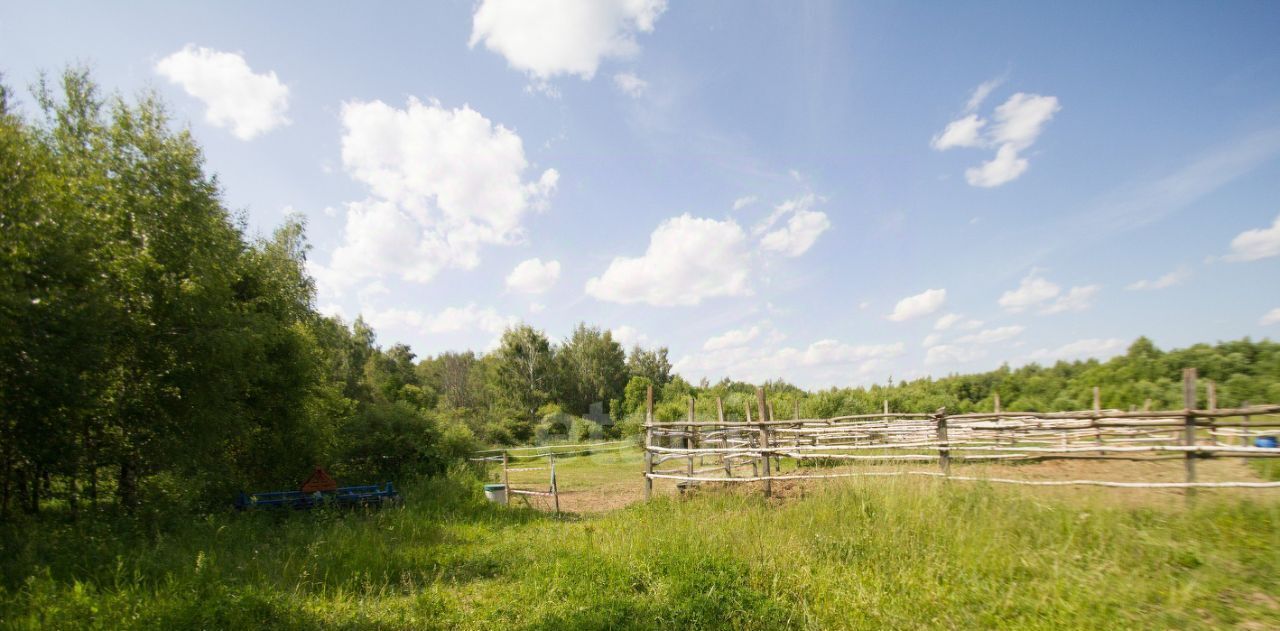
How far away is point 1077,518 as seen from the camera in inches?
192

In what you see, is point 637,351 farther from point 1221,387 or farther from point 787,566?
point 787,566

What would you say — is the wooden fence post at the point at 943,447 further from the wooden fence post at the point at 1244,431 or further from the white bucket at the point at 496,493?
the white bucket at the point at 496,493

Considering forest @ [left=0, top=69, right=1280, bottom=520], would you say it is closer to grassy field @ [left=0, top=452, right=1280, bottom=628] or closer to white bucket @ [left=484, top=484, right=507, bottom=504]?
grassy field @ [left=0, top=452, right=1280, bottom=628]

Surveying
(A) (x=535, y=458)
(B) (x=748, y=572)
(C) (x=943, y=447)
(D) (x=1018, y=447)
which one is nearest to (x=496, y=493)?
(B) (x=748, y=572)

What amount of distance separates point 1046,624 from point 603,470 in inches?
708

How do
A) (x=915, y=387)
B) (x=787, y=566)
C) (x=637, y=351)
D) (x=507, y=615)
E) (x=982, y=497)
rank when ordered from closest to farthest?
(x=507, y=615)
(x=787, y=566)
(x=982, y=497)
(x=915, y=387)
(x=637, y=351)

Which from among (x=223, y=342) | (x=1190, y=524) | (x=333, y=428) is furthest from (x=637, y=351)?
(x=1190, y=524)

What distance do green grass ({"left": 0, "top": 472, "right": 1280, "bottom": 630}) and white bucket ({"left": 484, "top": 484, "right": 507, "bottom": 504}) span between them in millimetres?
4162

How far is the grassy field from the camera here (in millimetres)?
3703

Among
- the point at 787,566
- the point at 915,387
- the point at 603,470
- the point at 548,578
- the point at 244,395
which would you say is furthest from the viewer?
the point at 915,387

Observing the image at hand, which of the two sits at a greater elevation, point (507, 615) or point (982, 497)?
point (982, 497)

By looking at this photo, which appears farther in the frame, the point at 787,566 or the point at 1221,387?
the point at 1221,387

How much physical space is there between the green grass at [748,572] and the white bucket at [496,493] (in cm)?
416

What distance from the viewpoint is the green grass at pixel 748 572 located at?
12.1 ft
